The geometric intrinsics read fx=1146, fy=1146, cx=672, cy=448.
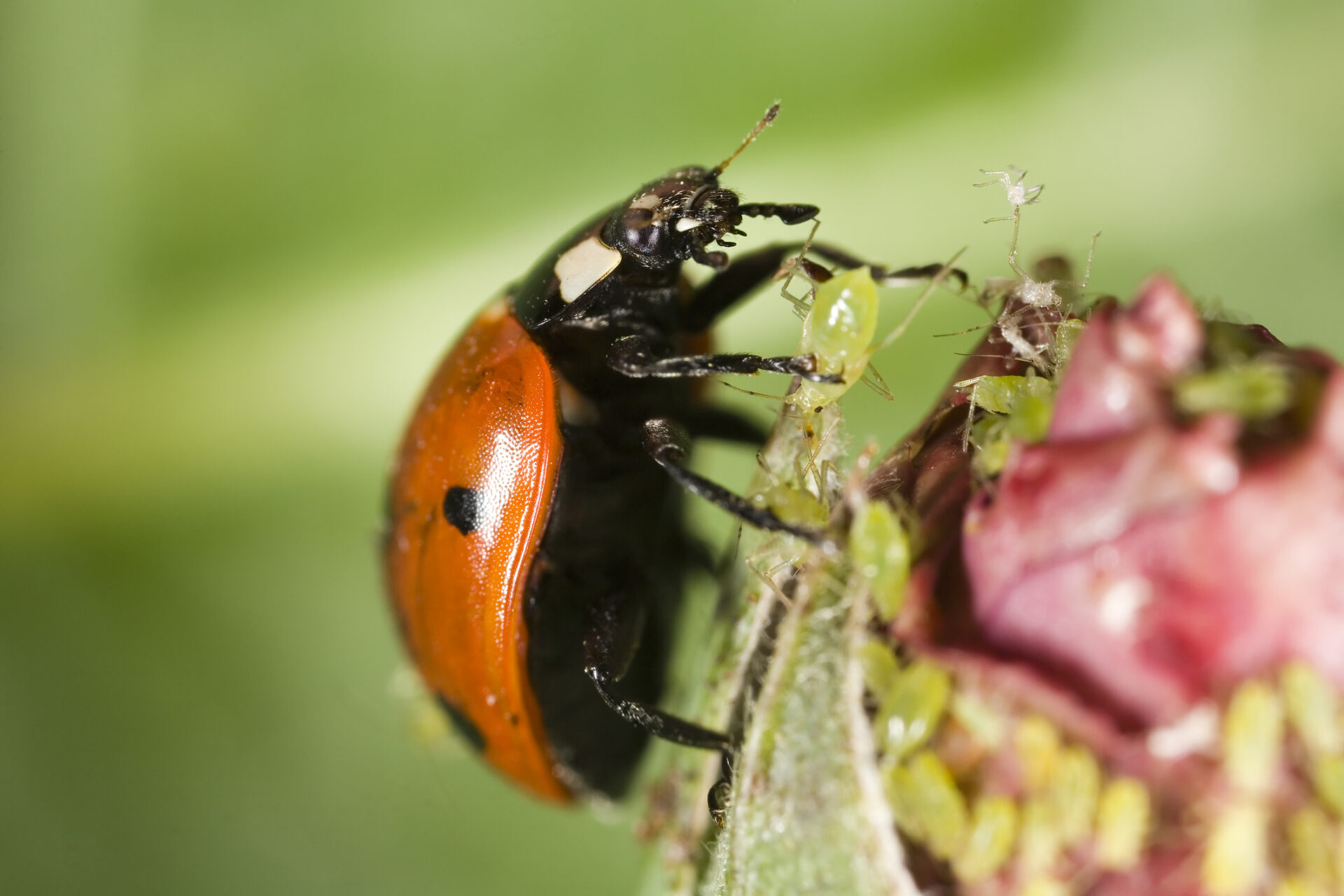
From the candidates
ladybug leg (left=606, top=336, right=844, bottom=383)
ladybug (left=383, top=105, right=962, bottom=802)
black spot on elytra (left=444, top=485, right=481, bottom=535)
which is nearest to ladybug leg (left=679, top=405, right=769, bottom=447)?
ladybug (left=383, top=105, right=962, bottom=802)

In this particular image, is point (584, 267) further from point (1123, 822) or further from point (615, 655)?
point (1123, 822)

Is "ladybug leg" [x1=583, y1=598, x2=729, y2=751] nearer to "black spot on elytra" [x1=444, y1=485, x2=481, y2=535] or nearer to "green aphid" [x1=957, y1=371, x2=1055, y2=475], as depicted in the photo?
"black spot on elytra" [x1=444, y1=485, x2=481, y2=535]

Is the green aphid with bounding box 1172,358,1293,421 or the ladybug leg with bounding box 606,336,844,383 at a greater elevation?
the ladybug leg with bounding box 606,336,844,383

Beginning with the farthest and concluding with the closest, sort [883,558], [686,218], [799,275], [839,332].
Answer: [686,218]
[799,275]
[839,332]
[883,558]

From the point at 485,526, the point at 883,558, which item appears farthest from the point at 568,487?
the point at 883,558

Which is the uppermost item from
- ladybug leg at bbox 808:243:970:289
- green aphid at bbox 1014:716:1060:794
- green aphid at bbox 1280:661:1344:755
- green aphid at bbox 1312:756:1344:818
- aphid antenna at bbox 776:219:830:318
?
ladybug leg at bbox 808:243:970:289

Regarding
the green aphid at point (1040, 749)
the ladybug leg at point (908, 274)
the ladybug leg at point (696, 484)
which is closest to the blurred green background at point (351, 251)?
the ladybug leg at point (908, 274)
